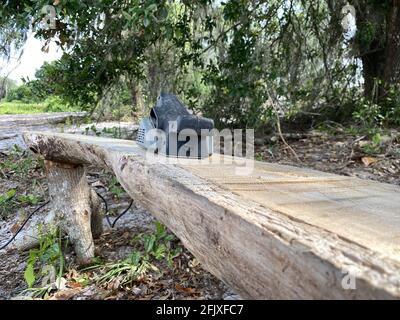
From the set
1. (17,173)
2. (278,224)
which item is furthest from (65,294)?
(17,173)

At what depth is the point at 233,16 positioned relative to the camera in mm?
3318

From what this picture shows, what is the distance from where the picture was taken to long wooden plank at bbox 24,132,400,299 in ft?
1.58

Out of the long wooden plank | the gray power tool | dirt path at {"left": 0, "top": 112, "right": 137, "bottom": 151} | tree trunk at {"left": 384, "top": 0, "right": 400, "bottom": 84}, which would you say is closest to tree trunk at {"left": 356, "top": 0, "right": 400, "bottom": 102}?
tree trunk at {"left": 384, "top": 0, "right": 400, "bottom": 84}

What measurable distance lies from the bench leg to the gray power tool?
0.73m

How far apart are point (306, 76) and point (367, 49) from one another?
669 mm

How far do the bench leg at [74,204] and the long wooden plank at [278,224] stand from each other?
0.86 m

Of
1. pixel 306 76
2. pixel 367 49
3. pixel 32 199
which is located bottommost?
pixel 32 199

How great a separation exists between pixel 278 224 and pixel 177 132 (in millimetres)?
765

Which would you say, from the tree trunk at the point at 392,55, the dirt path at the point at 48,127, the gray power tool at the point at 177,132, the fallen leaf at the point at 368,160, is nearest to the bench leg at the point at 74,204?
the gray power tool at the point at 177,132

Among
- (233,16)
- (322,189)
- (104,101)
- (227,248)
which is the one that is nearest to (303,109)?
(233,16)

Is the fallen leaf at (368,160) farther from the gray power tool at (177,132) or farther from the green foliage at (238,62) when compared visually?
the gray power tool at (177,132)

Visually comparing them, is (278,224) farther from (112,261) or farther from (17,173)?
(17,173)

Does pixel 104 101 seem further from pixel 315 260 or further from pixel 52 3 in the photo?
pixel 315 260

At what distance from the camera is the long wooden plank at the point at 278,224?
0.48m
